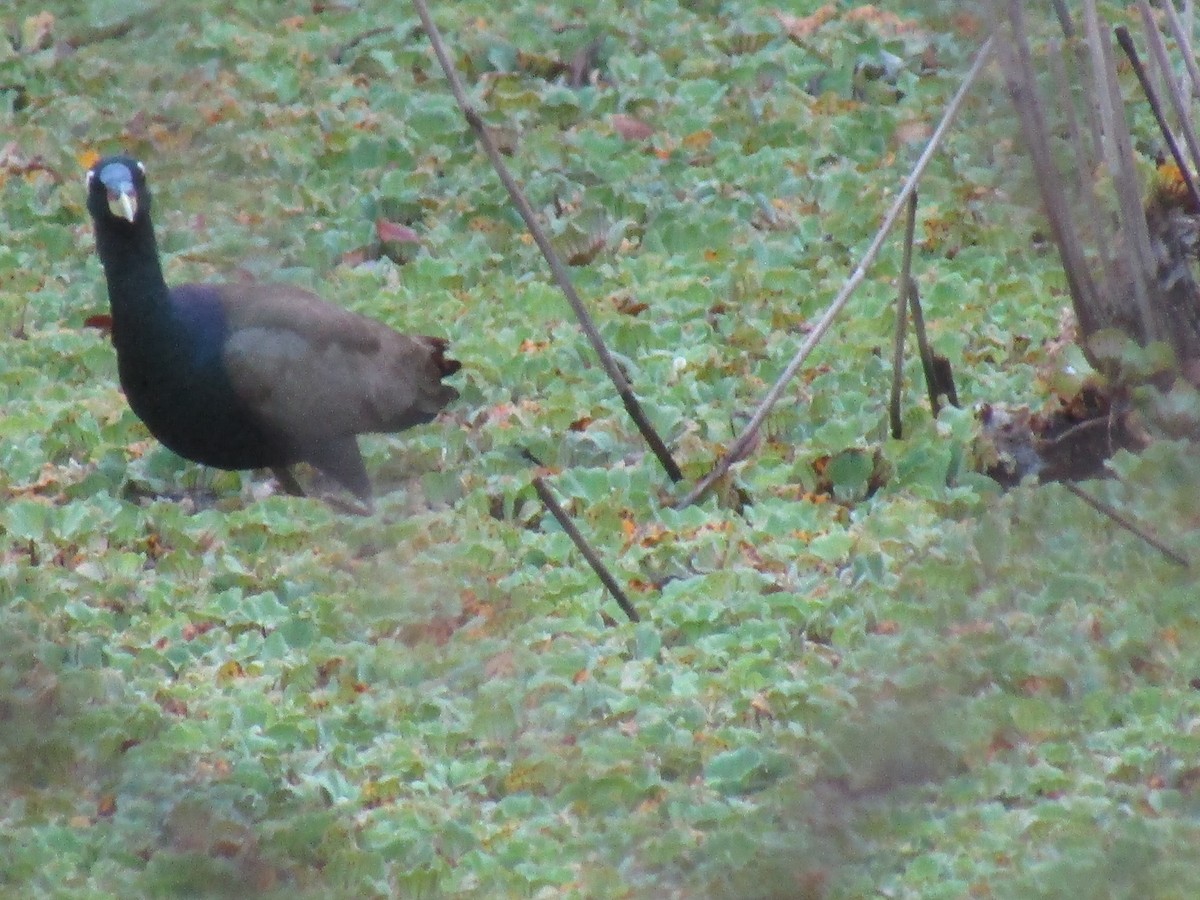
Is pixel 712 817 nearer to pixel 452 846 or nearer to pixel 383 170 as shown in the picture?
pixel 452 846

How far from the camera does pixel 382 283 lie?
20.2 ft

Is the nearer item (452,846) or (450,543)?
(452,846)

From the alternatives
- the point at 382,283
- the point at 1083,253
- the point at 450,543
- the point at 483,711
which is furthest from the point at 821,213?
the point at 483,711

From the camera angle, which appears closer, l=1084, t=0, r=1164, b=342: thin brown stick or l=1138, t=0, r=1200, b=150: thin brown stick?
l=1138, t=0, r=1200, b=150: thin brown stick

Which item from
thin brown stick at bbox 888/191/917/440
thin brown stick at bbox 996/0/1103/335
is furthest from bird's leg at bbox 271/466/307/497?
thin brown stick at bbox 996/0/1103/335

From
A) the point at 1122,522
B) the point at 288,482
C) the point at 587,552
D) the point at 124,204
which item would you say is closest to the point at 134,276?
the point at 124,204

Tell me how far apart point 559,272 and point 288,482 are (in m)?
1.05

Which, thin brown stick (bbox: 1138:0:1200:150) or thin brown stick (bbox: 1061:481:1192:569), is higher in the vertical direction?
thin brown stick (bbox: 1138:0:1200:150)

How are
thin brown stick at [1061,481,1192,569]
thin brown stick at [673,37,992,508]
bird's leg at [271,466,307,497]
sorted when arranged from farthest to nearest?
bird's leg at [271,466,307,497]
thin brown stick at [673,37,992,508]
thin brown stick at [1061,481,1192,569]

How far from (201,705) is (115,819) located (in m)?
0.51

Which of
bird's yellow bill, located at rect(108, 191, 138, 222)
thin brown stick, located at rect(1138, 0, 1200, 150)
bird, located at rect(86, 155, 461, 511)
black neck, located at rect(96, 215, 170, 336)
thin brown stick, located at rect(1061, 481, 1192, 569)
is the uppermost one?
thin brown stick, located at rect(1138, 0, 1200, 150)

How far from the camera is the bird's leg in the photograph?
16.8 feet

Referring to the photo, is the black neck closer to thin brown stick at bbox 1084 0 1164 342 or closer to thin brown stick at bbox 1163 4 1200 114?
thin brown stick at bbox 1084 0 1164 342

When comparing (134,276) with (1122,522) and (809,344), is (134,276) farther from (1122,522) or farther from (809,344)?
(1122,522)
